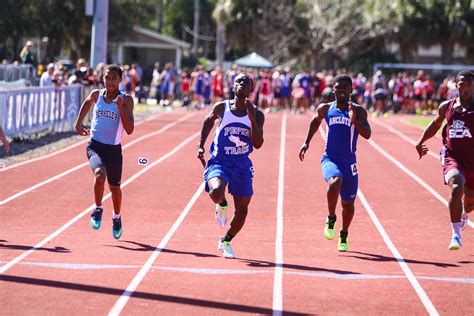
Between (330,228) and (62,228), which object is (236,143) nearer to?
(330,228)

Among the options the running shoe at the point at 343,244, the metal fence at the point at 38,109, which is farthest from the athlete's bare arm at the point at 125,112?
the metal fence at the point at 38,109

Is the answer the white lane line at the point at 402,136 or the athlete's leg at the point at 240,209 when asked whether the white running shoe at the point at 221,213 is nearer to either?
the athlete's leg at the point at 240,209

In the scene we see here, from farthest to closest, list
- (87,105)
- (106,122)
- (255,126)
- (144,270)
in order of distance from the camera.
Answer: (87,105) → (106,122) → (255,126) → (144,270)

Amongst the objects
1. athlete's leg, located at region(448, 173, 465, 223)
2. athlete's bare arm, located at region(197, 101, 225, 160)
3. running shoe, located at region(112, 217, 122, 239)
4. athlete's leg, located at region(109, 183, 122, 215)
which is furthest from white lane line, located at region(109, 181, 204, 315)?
athlete's leg, located at region(448, 173, 465, 223)

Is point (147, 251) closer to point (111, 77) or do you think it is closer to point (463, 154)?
point (111, 77)

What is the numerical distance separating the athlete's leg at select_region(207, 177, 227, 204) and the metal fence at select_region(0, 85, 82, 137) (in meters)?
10.8

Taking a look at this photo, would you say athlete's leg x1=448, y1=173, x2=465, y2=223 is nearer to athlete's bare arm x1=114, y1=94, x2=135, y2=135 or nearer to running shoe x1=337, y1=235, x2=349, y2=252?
running shoe x1=337, y1=235, x2=349, y2=252

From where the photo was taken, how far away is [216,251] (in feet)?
34.4

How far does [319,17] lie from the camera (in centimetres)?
5816

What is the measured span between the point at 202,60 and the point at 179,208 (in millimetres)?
61437

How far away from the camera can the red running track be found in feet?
26.8

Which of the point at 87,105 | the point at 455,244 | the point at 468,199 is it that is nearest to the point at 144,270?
the point at 87,105

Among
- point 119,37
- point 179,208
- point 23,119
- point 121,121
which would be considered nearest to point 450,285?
point 121,121

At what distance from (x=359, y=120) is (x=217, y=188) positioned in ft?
5.45
